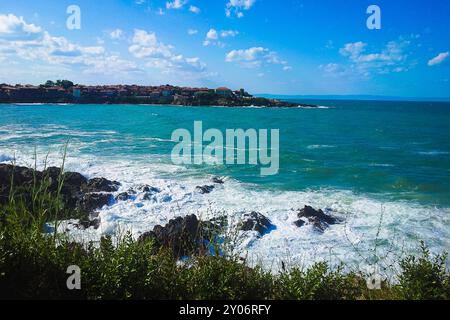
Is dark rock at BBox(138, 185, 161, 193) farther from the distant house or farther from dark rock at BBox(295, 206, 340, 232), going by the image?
the distant house

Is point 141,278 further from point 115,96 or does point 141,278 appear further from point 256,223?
point 115,96

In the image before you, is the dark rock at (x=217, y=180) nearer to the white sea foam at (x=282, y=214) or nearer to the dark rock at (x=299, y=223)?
the white sea foam at (x=282, y=214)

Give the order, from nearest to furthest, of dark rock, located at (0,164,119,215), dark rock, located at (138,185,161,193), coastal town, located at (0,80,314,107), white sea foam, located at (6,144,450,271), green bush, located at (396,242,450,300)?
green bush, located at (396,242,450,300) < white sea foam, located at (6,144,450,271) < dark rock, located at (0,164,119,215) < dark rock, located at (138,185,161,193) < coastal town, located at (0,80,314,107)

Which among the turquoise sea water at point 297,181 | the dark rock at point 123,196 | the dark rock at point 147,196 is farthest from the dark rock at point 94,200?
the dark rock at point 147,196

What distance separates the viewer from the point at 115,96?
427ft

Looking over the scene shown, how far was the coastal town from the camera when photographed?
113m

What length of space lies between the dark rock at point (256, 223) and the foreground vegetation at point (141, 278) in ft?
30.1

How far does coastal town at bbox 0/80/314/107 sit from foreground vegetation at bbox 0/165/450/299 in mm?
122847

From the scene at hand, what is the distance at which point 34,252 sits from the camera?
4.06m

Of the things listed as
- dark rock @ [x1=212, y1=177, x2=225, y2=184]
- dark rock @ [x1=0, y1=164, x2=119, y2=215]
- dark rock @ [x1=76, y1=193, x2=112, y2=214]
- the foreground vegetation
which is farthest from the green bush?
dark rock @ [x1=212, y1=177, x2=225, y2=184]

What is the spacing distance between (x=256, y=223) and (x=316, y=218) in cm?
275

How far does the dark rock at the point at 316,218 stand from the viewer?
47.3 feet

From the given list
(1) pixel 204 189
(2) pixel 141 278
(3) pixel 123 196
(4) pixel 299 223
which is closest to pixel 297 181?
(1) pixel 204 189
